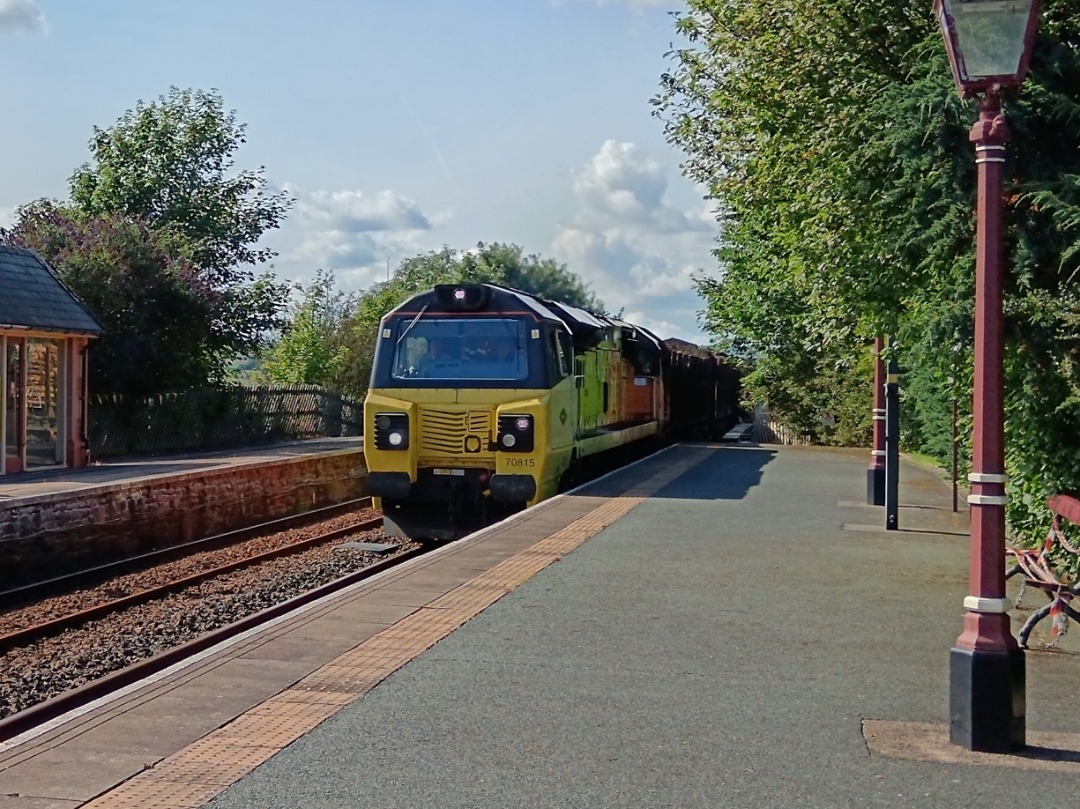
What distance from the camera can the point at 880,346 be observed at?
1666 cm

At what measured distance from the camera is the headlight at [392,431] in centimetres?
1528

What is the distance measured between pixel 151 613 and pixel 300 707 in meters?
Result: 6.45

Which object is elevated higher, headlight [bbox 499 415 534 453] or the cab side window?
the cab side window

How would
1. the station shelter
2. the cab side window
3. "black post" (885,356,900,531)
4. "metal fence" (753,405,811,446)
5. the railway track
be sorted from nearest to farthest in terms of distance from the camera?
the railway track
"black post" (885,356,900,531)
the cab side window
the station shelter
"metal fence" (753,405,811,446)

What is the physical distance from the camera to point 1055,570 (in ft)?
33.3

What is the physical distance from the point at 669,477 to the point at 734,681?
1170cm

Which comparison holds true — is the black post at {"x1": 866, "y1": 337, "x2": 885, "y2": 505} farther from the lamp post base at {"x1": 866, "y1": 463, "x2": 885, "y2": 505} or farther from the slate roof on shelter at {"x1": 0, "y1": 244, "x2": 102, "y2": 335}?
the slate roof on shelter at {"x1": 0, "y1": 244, "x2": 102, "y2": 335}

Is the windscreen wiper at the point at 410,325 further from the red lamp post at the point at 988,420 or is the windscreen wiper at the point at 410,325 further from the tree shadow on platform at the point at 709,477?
the red lamp post at the point at 988,420

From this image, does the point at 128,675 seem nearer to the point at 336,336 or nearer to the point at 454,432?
the point at 454,432

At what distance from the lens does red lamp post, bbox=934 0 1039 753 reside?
19.6ft

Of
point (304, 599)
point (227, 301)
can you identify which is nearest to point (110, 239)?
point (227, 301)

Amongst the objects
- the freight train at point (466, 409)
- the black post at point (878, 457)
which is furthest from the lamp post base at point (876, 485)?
the freight train at point (466, 409)

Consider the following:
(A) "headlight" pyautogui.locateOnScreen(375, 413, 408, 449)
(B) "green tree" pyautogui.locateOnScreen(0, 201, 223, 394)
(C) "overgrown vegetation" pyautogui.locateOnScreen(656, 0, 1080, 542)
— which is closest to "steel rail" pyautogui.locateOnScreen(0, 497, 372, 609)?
(A) "headlight" pyautogui.locateOnScreen(375, 413, 408, 449)

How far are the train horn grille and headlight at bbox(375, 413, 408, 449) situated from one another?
0.28 metres
